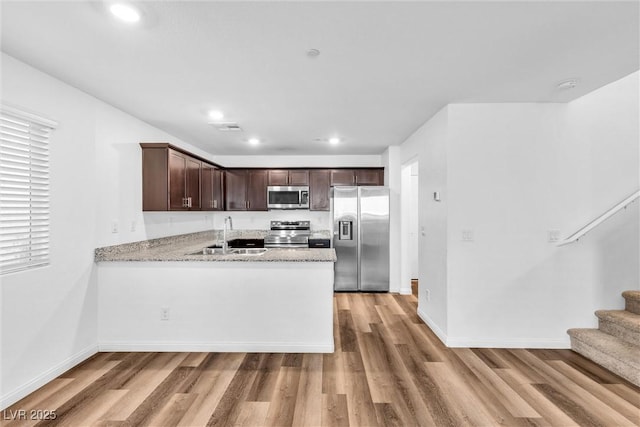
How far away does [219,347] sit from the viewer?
306 centimetres

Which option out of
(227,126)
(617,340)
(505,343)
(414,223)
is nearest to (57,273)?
(227,126)

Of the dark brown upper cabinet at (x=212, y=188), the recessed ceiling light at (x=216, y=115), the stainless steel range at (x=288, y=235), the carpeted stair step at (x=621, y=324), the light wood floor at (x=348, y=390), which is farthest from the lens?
the stainless steel range at (x=288, y=235)

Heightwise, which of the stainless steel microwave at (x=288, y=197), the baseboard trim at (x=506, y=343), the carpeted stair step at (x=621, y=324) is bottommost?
the baseboard trim at (x=506, y=343)

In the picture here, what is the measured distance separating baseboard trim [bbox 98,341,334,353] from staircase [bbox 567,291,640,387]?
236 centimetres

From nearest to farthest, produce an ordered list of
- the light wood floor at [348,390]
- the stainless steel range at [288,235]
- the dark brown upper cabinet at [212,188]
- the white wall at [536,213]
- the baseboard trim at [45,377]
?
the light wood floor at [348,390] < the baseboard trim at [45,377] < the white wall at [536,213] < the dark brown upper cabinet at [212,188] < the stainless steel range at [288,235]

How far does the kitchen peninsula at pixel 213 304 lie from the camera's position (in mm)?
3059

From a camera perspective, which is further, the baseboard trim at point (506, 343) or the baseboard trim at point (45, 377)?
the baseboard trim at point (506, 343)

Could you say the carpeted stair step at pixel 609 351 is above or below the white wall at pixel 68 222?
below

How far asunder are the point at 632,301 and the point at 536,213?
1.19m

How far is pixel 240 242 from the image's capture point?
5809 mm

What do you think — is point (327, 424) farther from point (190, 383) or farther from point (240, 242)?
point (240, 242)

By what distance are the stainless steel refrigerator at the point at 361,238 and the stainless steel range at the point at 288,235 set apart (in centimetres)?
65

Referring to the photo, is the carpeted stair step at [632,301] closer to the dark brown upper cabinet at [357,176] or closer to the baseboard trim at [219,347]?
the baseboard trim at [219,347]

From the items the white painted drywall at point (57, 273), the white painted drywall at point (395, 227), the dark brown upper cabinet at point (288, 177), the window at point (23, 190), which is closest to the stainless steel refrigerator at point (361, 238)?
the white painted drywall at point (395, 227)
